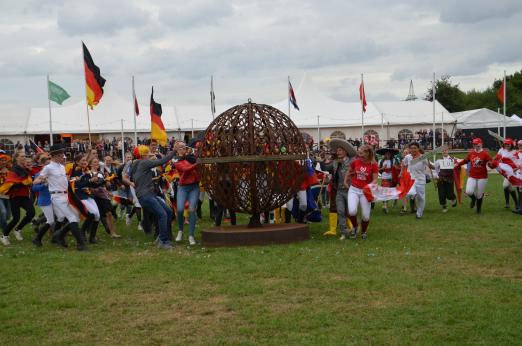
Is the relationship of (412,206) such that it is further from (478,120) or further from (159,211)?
(478,120)

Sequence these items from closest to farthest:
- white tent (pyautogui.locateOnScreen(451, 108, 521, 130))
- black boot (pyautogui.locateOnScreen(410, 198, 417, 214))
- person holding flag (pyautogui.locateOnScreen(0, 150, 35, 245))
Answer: person holding flag (pyautogui.locateOnScreen(0, 150, 35, 245)) → black boot (pyautogui.locateOnScreen(410, 198, 417, 214)) → white tent (pyautogui.locateOnScreen(451, 108, 521, 130))

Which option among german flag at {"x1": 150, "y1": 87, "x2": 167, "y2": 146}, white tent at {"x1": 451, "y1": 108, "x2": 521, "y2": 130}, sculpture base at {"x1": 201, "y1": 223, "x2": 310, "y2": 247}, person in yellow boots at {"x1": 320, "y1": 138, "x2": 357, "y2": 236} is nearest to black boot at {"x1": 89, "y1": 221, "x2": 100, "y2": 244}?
sculpture base at {"x1": 201, "y1": 223, "x2": 310, "y2": 247}

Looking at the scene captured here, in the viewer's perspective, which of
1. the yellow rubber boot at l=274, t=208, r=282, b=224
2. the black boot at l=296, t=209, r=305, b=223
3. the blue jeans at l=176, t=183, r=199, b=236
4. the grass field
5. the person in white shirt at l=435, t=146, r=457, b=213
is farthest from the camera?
the person in white shirt at l=435, t=146, r=457, b=213

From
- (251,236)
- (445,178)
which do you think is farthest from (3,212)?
(445,178)

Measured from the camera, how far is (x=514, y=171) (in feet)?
52.8

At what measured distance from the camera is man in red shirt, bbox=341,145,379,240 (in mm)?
12219

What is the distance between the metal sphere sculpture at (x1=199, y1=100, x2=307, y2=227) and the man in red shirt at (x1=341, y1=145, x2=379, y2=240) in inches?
40.6

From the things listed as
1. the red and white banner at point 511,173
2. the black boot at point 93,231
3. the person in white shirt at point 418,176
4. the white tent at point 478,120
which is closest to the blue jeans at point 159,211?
the black boot at point 93,231

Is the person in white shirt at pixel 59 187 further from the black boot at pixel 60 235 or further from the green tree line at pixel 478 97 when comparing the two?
the green tree line at pixel 478 97

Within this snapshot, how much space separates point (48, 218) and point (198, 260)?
11.4ft

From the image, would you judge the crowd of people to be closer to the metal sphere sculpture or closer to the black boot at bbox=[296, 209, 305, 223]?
the black boot at bbox=[296, 209, 305, 223]

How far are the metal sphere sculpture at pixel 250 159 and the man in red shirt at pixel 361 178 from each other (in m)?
1.03

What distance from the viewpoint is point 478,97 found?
94.0 m

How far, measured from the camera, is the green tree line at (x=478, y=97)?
77.6 metres
